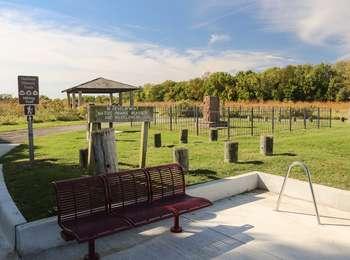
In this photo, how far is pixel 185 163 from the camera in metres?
8.06

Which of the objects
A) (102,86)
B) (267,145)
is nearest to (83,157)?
(267,145)

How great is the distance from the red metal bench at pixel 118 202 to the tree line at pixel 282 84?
53.5 m

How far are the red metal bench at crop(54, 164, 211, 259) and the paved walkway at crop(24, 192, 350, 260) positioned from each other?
0.31 metres

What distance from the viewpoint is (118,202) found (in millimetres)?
5055

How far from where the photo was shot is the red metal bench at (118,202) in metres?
4.34

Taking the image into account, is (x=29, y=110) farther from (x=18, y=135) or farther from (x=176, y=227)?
(x=18, y=135)

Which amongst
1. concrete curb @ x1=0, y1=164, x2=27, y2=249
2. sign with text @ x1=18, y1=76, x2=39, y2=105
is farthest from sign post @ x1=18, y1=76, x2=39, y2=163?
concrete curb @ x1=0, y1=164, x2=27, y2=249

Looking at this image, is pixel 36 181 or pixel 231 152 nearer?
pixel 36 181

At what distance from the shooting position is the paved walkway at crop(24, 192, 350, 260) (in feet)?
14.6

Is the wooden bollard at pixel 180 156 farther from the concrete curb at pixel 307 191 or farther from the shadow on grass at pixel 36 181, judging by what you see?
the shadow on grass at pixel 36 181

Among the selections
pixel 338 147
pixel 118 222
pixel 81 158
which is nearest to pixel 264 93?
pixel 338 147

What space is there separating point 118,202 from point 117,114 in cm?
209

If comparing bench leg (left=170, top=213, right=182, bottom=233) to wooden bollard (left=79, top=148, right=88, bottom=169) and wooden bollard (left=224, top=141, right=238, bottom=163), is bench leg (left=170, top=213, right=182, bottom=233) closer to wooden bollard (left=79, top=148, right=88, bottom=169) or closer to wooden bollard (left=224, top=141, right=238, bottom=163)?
wooden bollard (left=79, top=148, right=88, bottom=169)

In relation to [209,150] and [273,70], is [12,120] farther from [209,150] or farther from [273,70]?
[273,70]
